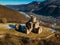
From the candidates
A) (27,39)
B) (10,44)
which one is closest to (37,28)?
(27,39)

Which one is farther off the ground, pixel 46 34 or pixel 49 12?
pixel 46 34

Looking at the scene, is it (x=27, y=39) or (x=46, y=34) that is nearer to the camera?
(x=27, y=39)

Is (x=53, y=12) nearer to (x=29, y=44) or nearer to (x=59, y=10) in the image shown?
(x=59, y=10)

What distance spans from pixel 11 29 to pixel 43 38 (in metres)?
5.64

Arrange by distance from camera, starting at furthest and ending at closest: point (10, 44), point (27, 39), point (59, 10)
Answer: point (59, 10)
point (27, 39)
point (10, 44)

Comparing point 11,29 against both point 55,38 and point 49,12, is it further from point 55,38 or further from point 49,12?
point 49,12

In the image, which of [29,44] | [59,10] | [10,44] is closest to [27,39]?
[29,44]

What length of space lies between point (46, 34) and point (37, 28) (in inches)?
70.1

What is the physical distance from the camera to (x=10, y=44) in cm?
3300

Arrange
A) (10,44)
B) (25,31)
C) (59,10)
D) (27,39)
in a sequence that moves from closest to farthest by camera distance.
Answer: (10,44)
(27,39)
(25,31)
(59,10)

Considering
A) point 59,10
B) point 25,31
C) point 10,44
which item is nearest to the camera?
point 10,44

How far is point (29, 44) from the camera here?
34969 millimetres

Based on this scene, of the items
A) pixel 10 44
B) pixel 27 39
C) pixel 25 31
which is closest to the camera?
pixel 10 44

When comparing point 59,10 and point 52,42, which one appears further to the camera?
point 59,10
